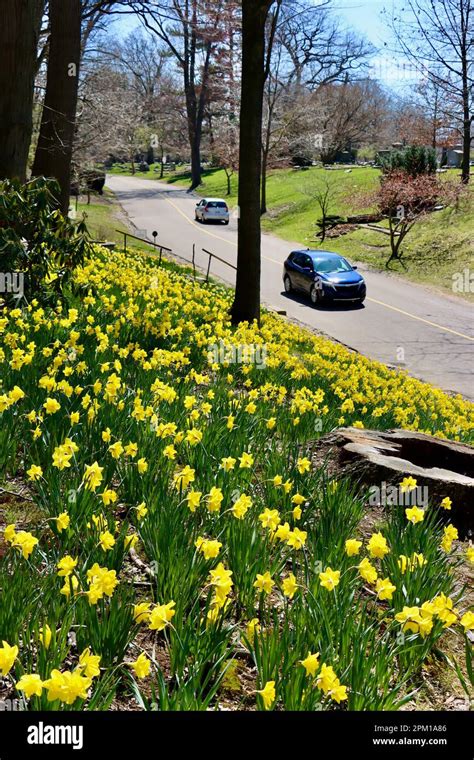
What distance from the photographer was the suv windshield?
67.9 feet

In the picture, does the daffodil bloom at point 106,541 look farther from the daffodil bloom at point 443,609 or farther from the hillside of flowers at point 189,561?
the daffodil bloom at point 443,609

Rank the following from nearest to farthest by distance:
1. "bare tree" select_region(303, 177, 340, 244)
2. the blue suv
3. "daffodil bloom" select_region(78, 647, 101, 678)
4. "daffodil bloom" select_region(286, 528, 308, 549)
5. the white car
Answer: "daffodil bloom" select_region(78, 647, 101, 678)
"daffodil bloom" select_region(286, 528, 308, 549)
the blue suv
"bare tree" select_region(303, 177, 340, 244)
the white car

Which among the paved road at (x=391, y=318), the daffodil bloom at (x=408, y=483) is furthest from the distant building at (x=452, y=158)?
the daffodil bloom at (x=408, y=483)

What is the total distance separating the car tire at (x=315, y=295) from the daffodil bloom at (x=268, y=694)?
59.7ft

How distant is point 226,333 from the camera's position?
27.9 ft

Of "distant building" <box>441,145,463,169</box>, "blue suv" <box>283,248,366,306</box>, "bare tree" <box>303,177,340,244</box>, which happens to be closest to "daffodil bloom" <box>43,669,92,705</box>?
"blue suv" <box>283,248,366,306</box>

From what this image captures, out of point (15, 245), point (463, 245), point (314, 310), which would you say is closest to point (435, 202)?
point (463, 245)

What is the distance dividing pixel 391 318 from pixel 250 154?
9.14m

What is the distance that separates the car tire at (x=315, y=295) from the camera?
20000 mm

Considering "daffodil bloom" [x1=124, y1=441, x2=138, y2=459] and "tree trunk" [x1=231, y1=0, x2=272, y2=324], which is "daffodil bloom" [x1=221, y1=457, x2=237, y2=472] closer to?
"daffodil bloom" [x1=124, y1=441, x2=138, y2=459]

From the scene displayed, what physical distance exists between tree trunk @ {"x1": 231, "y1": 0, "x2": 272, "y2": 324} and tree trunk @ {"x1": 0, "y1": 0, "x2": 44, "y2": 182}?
11.4 ft

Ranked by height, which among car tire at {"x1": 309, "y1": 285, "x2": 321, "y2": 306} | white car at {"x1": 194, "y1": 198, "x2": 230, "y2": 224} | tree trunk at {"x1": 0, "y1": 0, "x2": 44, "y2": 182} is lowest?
car tire at {"x1": 309, "y1": 285, "x2": 321, "y2": 306}

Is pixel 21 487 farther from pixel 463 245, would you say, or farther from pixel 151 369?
pixel 463 245
